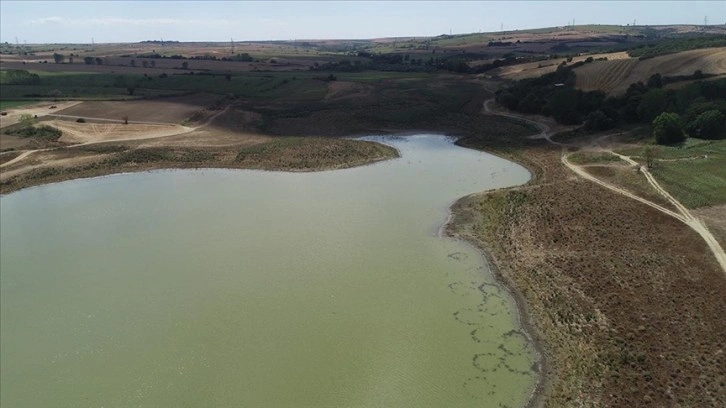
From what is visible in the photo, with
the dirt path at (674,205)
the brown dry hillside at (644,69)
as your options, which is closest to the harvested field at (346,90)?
the brown dry hillside at (644,69)

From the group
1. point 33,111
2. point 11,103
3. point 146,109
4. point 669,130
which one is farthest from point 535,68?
point 11,103

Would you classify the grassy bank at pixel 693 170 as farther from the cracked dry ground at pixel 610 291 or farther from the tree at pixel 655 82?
the tree at pixel 655 82

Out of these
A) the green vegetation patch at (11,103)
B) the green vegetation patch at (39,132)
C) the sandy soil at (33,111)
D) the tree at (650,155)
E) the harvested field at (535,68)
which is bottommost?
the tree at (650,155)

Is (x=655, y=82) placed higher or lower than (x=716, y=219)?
higher

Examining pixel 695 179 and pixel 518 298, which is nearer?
pixel 518 298

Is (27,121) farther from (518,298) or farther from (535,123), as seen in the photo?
(535,123)

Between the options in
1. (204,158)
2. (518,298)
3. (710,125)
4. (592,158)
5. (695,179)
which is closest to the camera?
(518,298)
